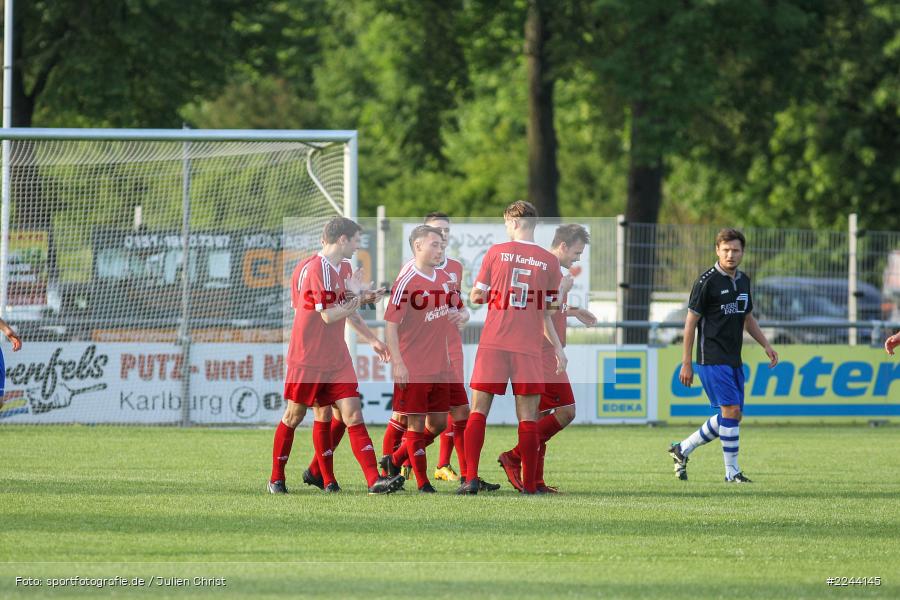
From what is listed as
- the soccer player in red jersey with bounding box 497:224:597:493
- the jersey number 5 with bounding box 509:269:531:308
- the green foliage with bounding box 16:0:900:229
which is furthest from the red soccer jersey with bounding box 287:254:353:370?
the green foliage with bounding box 16:0:900:229

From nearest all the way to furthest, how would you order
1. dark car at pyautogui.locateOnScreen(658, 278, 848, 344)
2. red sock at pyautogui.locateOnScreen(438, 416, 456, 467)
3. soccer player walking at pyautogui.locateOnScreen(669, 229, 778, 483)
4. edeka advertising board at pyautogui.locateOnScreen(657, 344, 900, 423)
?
1. red sock at pyautogui.locateOnScreen(438, 416, 456, 467)
2. soccer player walking at pyautogui.locateOnScreen(669, 229, 778, 483)
3. edeka advertising board at pyautogui.locateOnScreen(657, 344, 900, 423)
4. dark car at pyautogui.locateOnScreen(658, 278, 848, 344)

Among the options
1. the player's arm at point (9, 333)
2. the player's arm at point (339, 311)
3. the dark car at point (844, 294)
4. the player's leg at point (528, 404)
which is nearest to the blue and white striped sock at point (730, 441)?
the player's leg at point (528, 404)

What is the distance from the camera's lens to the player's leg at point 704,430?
465 inches

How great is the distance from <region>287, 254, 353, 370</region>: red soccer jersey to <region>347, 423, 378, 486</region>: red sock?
485 millimetres

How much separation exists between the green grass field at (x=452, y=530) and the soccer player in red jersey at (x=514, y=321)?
60 centimetres

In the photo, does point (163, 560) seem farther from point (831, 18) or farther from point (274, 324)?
point (831, 18)

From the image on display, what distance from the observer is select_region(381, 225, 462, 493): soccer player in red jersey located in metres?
10.3

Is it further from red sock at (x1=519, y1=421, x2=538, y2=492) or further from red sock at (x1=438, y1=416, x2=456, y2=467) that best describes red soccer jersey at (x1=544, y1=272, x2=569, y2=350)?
red sock at (x1=438, y1=416, x2=456, y2=467)

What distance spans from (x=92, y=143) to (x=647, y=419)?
25.3ft

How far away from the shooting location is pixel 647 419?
18.0 metres

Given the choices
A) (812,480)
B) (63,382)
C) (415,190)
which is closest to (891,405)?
(812,480)

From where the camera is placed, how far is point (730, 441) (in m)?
11.7

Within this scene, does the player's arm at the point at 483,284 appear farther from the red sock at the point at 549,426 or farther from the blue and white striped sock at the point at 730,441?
the blue and white striped sock at the point at 730,441

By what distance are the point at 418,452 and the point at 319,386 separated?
39.2 inches
